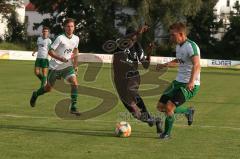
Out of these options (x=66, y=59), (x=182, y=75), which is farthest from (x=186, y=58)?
(x=66, y=59)

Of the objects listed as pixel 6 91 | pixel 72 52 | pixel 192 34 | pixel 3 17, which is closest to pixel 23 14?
pixel 3 17

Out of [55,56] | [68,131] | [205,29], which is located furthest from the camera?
[205,29]

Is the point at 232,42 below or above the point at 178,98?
below

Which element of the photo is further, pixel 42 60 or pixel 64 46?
pixel 42 60

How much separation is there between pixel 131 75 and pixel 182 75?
2.23 metres

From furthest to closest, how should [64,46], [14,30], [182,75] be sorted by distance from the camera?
[14,30] < [64,46] < [182,75]

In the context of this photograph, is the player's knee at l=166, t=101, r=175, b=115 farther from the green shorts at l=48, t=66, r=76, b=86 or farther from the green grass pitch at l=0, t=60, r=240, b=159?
the green shorts at l=48, t=66, r=76, b=86

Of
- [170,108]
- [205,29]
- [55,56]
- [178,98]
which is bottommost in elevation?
[205,29]

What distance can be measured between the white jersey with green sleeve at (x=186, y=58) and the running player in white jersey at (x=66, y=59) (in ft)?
11.8

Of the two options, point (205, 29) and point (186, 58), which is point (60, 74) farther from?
point (205, 29)

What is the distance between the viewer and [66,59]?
1364cm

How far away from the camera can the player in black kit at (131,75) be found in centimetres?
1198

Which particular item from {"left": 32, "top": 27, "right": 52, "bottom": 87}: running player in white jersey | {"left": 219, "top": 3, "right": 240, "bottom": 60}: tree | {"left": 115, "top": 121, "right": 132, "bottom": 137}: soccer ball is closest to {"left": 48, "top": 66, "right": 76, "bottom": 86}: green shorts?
{"left": 115, "top": 121, "right": 132, "bottom": 137}: soccer ball

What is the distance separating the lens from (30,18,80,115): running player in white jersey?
44.4 feet
